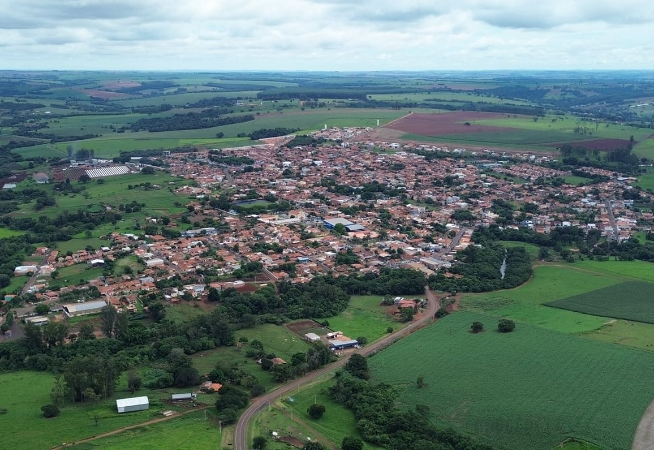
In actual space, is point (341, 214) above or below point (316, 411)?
above

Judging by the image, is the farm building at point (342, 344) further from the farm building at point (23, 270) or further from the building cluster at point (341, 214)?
the farm building at point (23, 270)

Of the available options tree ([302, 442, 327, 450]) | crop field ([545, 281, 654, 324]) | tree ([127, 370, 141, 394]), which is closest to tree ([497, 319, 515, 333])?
crop field ([545, 281, 654, 324])

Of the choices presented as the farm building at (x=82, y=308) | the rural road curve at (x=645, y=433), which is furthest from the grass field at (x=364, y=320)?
the rural road curve at (x=645, y=433)

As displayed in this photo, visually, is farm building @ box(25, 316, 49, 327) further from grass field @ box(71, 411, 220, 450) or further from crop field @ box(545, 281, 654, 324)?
crop field @ box(545, 281, 654, 324)

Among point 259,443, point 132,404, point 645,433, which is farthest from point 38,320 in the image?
point 645,433

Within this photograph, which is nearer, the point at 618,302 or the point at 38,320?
the point at 38,320

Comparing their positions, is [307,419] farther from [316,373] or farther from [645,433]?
[645,433]

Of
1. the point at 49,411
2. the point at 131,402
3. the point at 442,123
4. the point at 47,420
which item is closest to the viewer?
the point at 47,420
